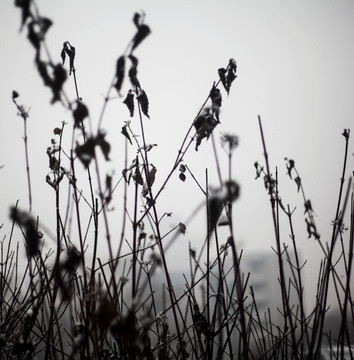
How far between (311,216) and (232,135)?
0.90m

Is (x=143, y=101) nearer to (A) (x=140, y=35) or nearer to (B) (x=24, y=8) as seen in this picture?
(A) (x=140, y=35)

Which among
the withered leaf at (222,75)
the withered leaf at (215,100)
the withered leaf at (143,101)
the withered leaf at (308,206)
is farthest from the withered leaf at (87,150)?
the withered leaf at (308,206)

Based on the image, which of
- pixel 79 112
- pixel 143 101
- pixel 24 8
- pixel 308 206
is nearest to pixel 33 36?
pixel 24 8

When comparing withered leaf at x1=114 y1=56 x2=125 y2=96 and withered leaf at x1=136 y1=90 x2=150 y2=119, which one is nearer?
withered leaf at x1=114 y1=56 x2=125 y2=96

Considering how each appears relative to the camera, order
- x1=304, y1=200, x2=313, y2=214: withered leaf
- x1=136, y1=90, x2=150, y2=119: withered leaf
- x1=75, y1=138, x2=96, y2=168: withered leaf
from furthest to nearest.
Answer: x1=304, y1=200, x2=313, y2=214: withered leaf
x1=136, y1=90, x2=150, y2=119: withered leaf
x1=75, y1=138, x2=96, y2=168: withered leaf

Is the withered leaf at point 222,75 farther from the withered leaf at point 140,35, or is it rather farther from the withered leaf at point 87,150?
the withered leaf at point 87,150

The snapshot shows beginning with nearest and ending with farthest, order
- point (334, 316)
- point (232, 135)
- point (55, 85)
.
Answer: point (55, 85), point (232, 135), point (334, 316)

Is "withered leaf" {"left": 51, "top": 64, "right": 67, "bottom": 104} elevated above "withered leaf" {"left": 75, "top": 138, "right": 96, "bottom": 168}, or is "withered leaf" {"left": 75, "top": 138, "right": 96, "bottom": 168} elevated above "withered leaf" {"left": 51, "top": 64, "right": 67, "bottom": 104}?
"withered leaf" {"left": 51, "top": 64, "right": 67, "bottom": 104}

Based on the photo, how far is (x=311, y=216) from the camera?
5.56ft

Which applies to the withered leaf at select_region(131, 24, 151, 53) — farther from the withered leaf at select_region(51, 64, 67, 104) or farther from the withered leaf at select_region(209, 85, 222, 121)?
the withered leaf at select_region(209, 85, 222, 121)

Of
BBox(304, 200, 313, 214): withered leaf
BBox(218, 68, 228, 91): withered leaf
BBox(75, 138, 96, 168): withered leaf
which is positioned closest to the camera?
BBox(75, 138, 96, 168): withered leaf

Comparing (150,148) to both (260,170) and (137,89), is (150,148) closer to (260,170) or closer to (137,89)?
(137,89)

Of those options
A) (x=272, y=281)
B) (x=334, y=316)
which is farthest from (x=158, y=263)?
(x=272, y=281)

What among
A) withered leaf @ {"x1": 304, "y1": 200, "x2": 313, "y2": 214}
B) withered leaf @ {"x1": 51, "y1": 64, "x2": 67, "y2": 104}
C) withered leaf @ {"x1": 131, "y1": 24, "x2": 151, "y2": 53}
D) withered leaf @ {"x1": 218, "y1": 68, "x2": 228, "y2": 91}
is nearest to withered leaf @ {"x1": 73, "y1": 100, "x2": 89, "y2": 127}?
withered leaf @ {"x1": 51, "y1": 64, "x2": 67, "y2": 104}
